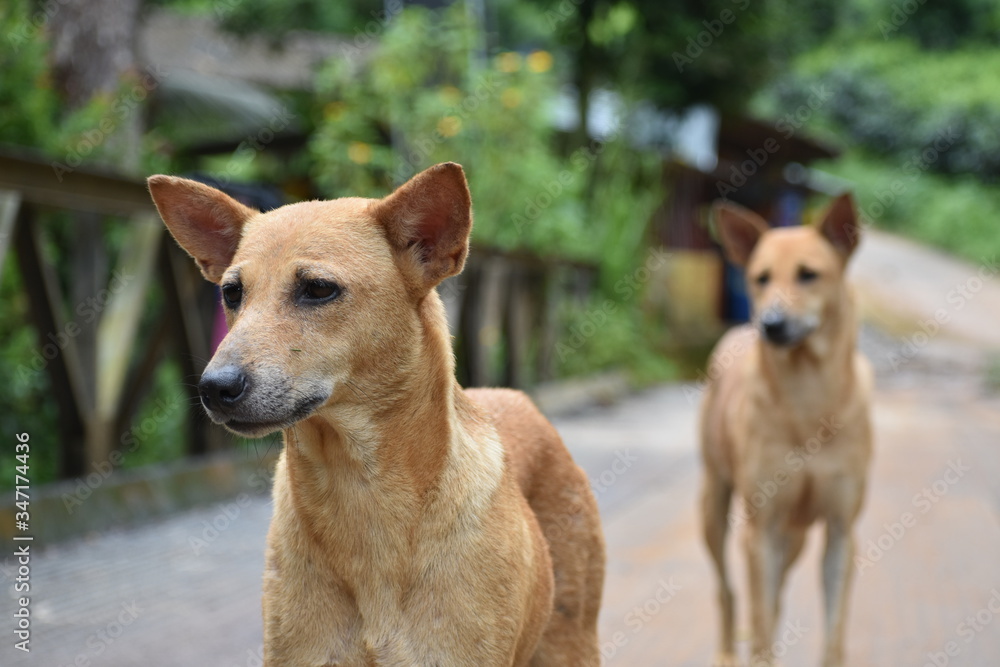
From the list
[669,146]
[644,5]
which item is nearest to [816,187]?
[669,146]

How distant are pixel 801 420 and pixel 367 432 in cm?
294

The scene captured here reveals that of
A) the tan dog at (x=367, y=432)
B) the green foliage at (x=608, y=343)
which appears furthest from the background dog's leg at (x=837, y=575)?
the green foliage at (x=608, y=343)

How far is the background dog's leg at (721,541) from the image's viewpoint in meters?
5.02

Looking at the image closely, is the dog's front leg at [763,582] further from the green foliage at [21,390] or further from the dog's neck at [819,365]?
the green foliage at [21,390]

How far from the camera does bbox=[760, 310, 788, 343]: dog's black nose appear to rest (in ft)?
14.9

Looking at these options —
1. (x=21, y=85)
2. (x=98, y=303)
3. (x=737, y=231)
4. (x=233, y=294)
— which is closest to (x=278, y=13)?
(x=21, y=85)

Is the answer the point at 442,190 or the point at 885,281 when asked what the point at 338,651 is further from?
the point at 885,281

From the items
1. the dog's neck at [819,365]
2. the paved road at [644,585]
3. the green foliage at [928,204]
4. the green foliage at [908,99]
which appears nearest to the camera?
the dog's neck at [819,365]

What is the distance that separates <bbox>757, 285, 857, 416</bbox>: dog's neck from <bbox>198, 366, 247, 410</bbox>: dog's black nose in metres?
3.23

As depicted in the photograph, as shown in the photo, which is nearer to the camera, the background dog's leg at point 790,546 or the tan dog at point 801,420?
the tan dog at point 801,420

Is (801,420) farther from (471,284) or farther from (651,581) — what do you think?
(471,284)

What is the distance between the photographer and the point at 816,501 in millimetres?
4590

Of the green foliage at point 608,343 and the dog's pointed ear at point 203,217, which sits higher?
the dog's pointed ear at point 203,217

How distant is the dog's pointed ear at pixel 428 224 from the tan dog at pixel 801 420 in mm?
2677
